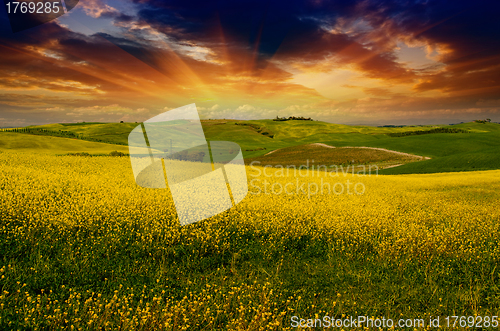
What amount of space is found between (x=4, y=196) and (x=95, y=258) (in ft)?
14.3

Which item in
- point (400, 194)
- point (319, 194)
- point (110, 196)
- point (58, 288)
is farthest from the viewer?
point (400, 194)

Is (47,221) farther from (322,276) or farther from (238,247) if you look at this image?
(322,276)

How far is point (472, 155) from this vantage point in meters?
32.7

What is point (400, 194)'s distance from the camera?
14375 millimetres

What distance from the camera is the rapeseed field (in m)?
4.40

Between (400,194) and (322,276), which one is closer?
(322,276)

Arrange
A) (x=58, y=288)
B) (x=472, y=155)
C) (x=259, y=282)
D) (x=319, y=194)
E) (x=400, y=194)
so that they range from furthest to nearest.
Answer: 1. (x=472, y=155)
2. (x=400, y=194)
3. (x=319, y=194)
4. (x=259, y=282)
5. (x=58, y=288)

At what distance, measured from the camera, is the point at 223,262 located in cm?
643

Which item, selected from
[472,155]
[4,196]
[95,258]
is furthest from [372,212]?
[472,155]

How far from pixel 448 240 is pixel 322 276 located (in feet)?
14.6

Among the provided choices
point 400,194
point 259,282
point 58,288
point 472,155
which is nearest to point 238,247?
point 259,282

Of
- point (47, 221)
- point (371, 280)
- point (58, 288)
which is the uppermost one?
point (47, 221)

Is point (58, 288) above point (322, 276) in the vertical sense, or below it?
above

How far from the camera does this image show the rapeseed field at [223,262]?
14.4ft
